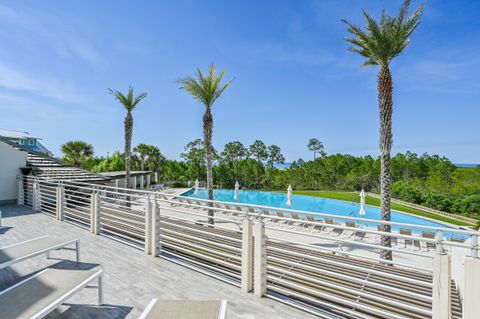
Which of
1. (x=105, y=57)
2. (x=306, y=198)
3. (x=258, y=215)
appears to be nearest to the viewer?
(x=258, y=215)

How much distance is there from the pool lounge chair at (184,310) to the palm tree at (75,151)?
30.3 meters

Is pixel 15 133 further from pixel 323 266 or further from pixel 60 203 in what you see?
pixel 323 266

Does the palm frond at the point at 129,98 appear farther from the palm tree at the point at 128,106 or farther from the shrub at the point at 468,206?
the shrub at the point at 468,206

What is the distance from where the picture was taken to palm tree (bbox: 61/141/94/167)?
27719mm

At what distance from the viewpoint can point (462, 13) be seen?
12516 millimetres

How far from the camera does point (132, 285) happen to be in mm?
3854

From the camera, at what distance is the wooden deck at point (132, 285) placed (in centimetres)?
313

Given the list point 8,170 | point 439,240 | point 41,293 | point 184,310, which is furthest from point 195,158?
point 439,240

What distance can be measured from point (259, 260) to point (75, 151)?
30433mm

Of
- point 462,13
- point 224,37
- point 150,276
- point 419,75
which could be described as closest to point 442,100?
point 419,75

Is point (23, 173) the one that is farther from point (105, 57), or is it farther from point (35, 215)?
point (105, 57)

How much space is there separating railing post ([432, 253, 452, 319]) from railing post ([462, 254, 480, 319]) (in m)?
0.11

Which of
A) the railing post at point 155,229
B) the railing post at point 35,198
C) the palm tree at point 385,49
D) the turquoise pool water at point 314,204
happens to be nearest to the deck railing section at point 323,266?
the railing post at point 155,229

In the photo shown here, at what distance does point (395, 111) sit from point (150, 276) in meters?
9.08
